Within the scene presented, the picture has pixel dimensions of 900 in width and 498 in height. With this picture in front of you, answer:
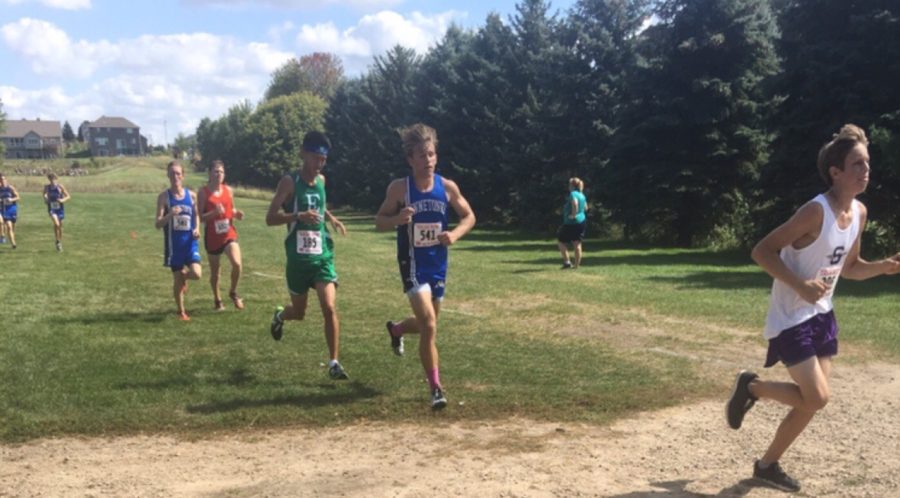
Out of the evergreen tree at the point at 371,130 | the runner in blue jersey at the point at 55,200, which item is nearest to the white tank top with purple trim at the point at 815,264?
the runner in blue jersey at the point at 55,200

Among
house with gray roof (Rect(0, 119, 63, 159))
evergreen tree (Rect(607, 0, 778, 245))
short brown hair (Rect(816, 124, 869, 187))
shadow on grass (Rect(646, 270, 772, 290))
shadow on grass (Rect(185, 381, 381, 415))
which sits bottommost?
shadow on grass (Rect(185, 381, 381, 415))

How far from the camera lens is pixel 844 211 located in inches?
191

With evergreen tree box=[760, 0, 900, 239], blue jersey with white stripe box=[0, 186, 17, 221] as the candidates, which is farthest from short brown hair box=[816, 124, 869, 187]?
blue jersey with white stripe box=[0, 186, 17, 221]

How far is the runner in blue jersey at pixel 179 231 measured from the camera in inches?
450

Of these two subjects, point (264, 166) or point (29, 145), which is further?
point (29, 145)

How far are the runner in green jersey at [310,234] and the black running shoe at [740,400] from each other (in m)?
3.73

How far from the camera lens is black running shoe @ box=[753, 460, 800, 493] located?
496 centimetres

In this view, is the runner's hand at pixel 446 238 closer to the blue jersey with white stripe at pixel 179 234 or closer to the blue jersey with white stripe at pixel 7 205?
the blue jersey with white stripe at pixel 179 234

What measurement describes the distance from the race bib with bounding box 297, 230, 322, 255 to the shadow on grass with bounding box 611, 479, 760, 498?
413 centimetres

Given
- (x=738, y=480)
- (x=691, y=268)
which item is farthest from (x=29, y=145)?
(x=738, y=480)

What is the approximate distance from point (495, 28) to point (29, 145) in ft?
533

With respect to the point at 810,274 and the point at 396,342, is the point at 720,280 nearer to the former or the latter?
the point at 396,342

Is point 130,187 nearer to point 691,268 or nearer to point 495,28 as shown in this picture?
point 495,28

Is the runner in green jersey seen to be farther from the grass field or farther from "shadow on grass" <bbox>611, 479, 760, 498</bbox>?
"shadow on grass" <bbox>611, 479, 760, 498</bbox>
